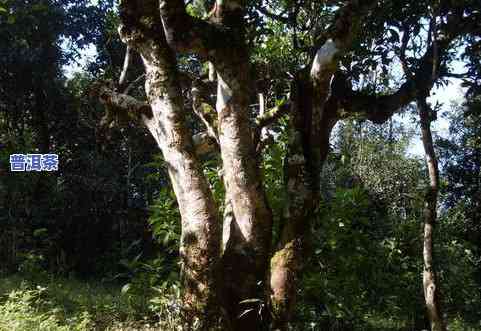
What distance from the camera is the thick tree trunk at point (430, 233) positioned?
13.8 feet

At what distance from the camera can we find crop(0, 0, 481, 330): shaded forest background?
→ 16.6 feet

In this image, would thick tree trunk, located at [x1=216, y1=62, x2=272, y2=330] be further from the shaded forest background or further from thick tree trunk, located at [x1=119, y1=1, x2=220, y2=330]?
the shaded forest background

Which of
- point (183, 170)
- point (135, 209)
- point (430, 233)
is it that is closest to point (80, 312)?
point (183, 170)

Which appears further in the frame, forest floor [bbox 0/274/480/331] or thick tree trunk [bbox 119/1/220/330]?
forest floor [bbox 0/274/480/331]

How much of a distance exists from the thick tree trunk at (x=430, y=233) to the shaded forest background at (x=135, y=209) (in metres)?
0.85

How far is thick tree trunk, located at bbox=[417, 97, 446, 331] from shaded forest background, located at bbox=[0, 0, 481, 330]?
2.78 ft

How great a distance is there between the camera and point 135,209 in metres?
10.9

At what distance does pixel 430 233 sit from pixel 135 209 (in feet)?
24.6

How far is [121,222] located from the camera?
1059cm

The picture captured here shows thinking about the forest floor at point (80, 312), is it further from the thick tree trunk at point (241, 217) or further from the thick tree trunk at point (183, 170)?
the thick tree trunk at point (241, 217)

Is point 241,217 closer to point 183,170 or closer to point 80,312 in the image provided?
point 183,170

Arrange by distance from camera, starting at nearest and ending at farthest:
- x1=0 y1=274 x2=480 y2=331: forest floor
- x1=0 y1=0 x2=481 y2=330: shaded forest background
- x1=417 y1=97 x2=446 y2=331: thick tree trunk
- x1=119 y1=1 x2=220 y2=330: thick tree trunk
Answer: x1=119 y1=1 x2=220 y2=330: thick tree trunk < x1=0 y1=274 x2=480 y2=331: forest floor < x1=417 y1=97 x2=446 y2=331: thick tree trunk < x1=0 y1=0 x2=481 y2=330: shaded forest background

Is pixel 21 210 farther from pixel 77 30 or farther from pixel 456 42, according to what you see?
pixel 456 42

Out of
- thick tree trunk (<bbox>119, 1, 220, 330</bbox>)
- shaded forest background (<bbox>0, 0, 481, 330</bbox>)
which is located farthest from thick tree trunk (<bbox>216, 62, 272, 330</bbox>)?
shaded forest background (<bbox>0, 0, 481, 330</bbox>)
